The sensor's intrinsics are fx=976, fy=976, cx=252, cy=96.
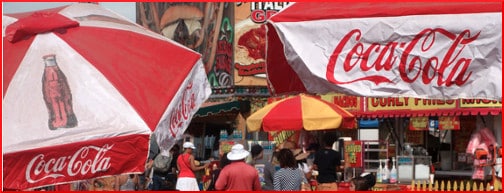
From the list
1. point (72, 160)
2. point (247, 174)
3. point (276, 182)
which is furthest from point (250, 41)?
point (72, 160)

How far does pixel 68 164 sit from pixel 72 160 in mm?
37

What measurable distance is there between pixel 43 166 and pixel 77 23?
1284mm

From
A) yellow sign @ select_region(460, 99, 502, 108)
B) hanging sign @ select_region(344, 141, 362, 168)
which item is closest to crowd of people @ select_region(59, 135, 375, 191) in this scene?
hanging sign @ select_region(344, 141, 362, 168)

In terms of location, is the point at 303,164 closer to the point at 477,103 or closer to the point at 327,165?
the point at 327,165

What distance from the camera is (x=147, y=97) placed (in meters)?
6.68

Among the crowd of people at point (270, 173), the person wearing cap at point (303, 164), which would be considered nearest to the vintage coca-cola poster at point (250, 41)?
the crowd of people at point (270, 173)

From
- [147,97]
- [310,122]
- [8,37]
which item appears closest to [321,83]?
[147,97]

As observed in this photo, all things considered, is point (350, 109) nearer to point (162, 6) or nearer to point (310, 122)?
point (310, 122)

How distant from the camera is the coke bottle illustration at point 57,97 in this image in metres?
6.37

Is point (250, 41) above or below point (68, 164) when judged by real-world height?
above

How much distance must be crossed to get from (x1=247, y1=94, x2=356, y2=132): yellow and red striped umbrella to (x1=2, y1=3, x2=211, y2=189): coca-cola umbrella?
1120 centimetres

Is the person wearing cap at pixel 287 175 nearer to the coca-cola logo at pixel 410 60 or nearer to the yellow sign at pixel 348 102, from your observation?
the coca-cola logo at pixel 410 60

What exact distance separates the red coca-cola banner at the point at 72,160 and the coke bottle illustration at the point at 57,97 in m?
0.19

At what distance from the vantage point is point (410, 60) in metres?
6.23
